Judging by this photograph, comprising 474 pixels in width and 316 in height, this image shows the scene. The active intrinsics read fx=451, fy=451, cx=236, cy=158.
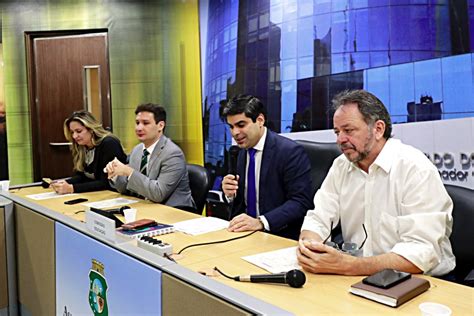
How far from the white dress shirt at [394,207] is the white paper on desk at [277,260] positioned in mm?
220

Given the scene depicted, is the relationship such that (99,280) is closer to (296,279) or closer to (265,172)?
(296,279)

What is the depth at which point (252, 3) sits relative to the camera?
3.31 meters

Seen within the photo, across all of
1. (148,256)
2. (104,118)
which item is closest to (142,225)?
(148,256)

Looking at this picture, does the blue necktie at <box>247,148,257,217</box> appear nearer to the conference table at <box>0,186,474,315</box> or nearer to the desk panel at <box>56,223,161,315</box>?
the conference table at <box>0,186,474,315</box>

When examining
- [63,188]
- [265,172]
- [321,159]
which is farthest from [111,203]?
[321,159]

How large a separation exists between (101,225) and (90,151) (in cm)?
186

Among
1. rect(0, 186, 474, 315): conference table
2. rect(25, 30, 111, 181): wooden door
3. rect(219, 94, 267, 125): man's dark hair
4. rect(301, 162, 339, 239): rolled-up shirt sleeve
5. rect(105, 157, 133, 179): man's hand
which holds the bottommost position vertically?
rect(0, 186, 474, 315): conference table

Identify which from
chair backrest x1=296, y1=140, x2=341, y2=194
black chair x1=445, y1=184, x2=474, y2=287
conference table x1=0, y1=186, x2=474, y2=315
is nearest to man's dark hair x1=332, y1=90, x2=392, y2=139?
black chair x1=445, y1=184, x2=474, y2=287

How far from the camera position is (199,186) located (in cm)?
282

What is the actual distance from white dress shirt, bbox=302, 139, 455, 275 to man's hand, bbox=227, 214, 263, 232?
23cm

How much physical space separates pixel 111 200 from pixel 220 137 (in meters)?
1.33

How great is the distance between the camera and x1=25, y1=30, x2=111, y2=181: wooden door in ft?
14.6

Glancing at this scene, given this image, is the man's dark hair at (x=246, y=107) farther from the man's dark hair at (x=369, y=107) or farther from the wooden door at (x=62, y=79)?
the wooden door at (x=62, y=79)

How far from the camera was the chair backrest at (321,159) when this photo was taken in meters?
2.50
